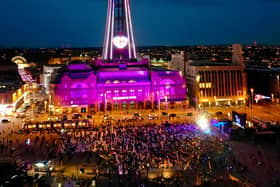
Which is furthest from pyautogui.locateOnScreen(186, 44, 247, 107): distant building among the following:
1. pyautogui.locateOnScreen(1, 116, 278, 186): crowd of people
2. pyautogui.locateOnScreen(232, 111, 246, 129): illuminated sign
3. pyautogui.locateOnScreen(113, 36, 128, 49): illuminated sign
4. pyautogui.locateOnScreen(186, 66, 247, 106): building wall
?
pyautogui.locateOnScreen(1, 116, 278, 186): crowd of people

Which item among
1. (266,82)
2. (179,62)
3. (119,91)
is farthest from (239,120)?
(179,62)

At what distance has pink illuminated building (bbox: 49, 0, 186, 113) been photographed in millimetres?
58812

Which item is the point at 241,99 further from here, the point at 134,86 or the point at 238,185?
the point at 238,185

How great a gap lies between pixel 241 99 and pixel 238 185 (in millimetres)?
44732

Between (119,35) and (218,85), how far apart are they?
28.2 metres

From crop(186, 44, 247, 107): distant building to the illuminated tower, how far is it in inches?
731

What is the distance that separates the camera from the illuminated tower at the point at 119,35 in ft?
235

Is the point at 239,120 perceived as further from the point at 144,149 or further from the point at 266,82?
the point at 266,82

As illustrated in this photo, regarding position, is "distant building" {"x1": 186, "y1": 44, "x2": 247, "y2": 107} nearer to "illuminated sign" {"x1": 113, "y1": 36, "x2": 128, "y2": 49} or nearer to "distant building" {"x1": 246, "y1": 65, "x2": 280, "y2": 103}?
"distant building" {"x1": 246, "y1": 65, "x2": 280, "y2": 103}

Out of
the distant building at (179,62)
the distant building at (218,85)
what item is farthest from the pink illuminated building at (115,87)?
the distant building at (179,62)

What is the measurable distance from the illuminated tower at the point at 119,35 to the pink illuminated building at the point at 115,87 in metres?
4.36

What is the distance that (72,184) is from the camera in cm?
Result: 2261

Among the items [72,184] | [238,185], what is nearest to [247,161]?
[238,185]

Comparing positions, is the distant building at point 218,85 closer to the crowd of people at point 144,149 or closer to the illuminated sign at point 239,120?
the illuminated sign at point 239,120
